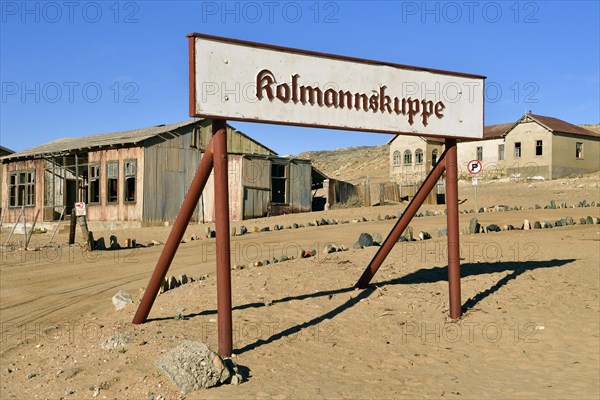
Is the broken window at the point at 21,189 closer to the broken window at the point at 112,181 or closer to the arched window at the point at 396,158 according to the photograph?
the broken window at the point at 112,181

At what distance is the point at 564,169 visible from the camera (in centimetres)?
4772

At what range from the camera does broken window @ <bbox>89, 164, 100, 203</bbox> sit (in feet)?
93.0

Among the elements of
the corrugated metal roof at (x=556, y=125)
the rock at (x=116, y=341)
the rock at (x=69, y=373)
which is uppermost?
the corrugated metal roof at (x=556, y=125)

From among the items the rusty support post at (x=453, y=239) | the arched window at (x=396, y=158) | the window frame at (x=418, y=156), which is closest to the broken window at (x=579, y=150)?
the window frame at (x=418, y=156)

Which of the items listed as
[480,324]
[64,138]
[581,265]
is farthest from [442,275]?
[64,138]

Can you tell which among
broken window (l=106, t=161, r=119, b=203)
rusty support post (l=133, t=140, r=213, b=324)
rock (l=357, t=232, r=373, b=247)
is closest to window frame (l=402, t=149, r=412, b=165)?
broken window (l=106, t=161, r=119, b=203)

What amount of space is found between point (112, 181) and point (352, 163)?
192ft

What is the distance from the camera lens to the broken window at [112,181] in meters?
27.3

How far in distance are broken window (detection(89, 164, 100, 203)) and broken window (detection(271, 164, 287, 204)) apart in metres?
7.75

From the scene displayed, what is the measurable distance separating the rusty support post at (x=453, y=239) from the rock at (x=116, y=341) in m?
4.38

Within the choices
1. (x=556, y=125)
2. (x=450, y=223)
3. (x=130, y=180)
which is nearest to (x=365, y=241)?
(x=450, y=223)

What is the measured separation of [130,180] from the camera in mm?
26922

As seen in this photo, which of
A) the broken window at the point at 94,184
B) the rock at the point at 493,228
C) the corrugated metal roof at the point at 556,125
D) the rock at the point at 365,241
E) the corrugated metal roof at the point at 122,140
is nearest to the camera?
the rock at the point at 365,241

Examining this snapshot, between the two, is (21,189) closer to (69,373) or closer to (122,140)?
(122,140)
